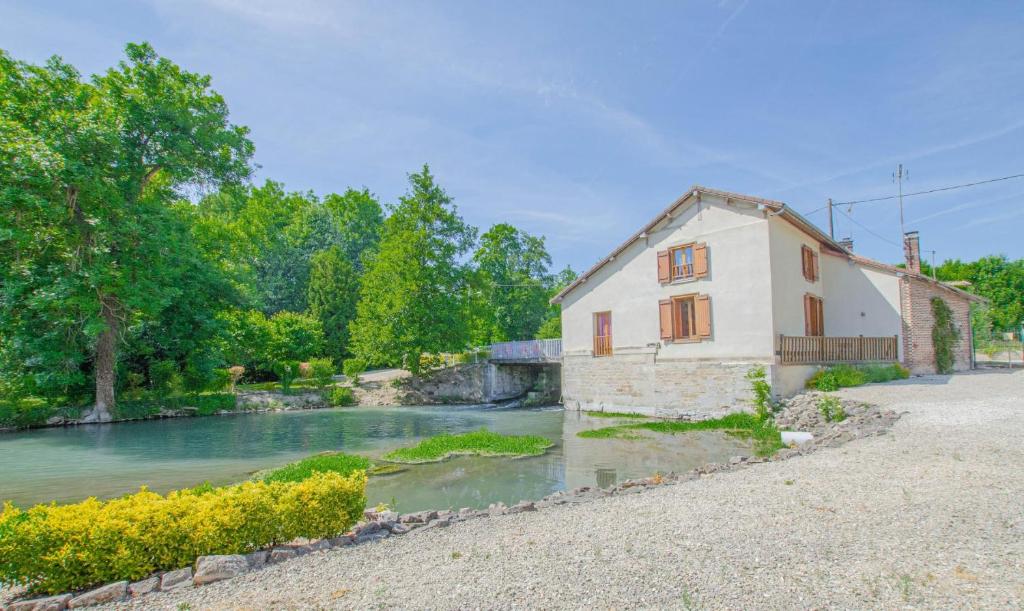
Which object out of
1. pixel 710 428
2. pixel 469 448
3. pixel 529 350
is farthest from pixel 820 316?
pixel 469 448

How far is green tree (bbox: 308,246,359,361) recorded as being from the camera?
38469mm

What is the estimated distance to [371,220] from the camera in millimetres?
54188

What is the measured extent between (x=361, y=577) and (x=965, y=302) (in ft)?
86.7

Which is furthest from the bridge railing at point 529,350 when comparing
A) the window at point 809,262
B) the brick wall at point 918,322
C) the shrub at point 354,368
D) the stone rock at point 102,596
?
the stone rock at point 102,596

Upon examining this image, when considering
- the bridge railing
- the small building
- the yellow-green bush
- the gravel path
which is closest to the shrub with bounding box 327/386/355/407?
the bridge railing

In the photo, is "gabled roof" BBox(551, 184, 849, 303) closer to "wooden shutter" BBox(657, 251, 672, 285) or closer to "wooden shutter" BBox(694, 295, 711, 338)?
"wooden shutter" BBox(657, 251, 672, 285)

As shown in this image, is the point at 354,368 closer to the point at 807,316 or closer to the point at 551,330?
the point at 551,330

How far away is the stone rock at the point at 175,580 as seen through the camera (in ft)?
14.8

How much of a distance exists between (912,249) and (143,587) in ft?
90.7

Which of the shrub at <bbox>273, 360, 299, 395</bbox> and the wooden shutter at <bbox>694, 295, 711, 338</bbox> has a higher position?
the wooden shutter at <bbox>694, 295, 711, 338</bbox>

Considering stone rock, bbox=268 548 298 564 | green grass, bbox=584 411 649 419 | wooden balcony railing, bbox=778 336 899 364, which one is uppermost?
wooden balcony railing, bbox=778 336 899 364

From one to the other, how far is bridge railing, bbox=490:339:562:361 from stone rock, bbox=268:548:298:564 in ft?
74.9

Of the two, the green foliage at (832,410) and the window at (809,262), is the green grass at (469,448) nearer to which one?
the green foliage at (832,410)

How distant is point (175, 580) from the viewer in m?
4.59
